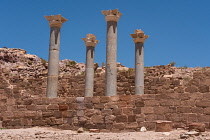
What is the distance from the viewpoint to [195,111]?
11281 millimetres

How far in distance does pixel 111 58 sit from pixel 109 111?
639 centimetres

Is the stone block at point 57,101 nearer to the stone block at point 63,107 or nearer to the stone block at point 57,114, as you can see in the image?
the stone block at point 63,107

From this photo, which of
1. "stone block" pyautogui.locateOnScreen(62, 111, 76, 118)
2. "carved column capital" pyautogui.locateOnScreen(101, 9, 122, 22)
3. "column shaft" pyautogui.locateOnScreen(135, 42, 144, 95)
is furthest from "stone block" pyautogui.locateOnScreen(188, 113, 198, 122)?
"column shaft" pyautogui.locateOnScreen(135, 42, 144, 95)

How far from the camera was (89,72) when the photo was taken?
2228 cm

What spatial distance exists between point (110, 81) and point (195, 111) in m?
7.41

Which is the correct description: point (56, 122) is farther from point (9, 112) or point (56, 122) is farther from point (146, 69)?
point (146, 69)

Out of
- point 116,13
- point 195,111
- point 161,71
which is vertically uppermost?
point 116,13

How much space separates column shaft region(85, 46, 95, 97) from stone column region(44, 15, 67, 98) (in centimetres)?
377

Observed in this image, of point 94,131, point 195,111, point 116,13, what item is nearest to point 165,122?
point 195,111

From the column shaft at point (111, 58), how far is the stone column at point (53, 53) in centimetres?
306

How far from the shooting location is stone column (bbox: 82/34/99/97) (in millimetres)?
22141

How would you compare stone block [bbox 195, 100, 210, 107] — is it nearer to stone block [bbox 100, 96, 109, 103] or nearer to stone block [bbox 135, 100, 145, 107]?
stone block [bbox 135, 100, 145, 107]

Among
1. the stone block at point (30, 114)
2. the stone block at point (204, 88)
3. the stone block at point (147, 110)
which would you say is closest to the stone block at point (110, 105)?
the stone block at point (147, 110)

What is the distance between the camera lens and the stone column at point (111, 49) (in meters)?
18.0
